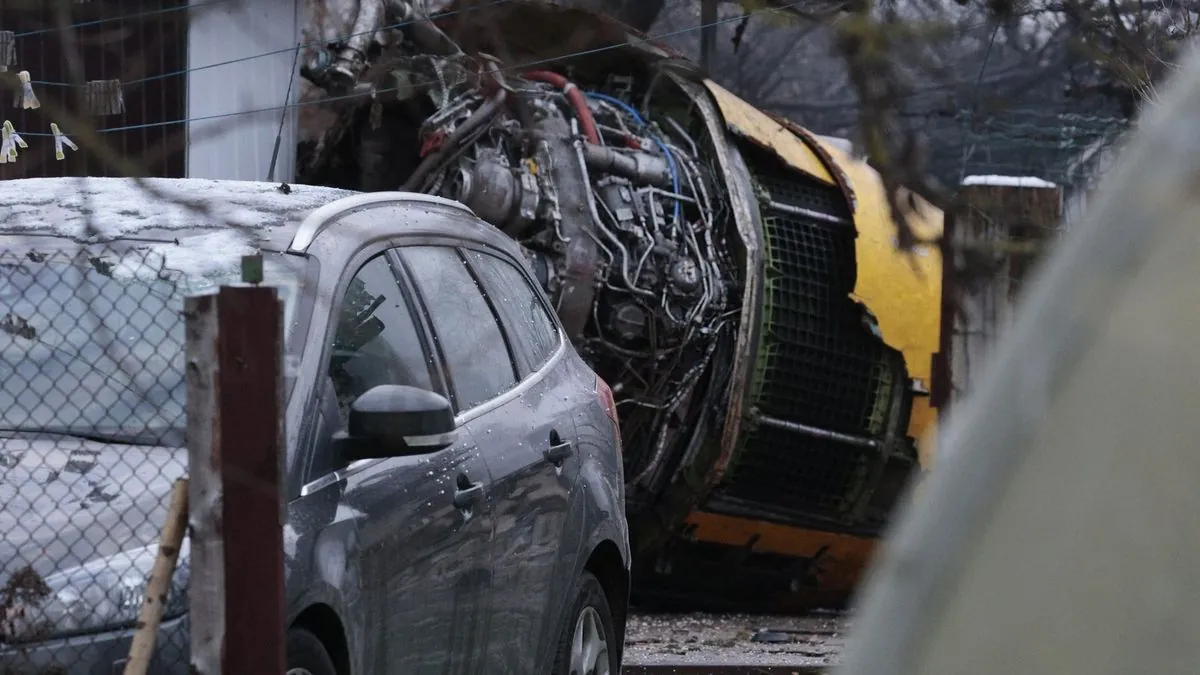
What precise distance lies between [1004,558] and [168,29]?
14.4 ft

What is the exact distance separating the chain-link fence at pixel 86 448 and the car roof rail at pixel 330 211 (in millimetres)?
319

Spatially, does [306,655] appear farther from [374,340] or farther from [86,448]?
[374,340]

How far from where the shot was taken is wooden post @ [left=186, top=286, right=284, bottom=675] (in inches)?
130

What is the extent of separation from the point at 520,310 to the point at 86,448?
1901 mm

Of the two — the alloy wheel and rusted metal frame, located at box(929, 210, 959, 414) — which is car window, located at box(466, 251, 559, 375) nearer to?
the alloy wheel

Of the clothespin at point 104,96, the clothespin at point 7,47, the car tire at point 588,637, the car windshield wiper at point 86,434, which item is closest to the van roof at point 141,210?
the clothespin at point 104,96

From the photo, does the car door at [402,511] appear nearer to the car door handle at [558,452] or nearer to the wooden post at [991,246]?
the car door handle at [558,452]

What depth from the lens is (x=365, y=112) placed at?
353 inches

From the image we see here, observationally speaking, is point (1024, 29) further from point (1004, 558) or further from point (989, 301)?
point (1004, 558)

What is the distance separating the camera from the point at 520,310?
18.1 ft

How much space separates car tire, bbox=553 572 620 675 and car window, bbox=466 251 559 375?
735mm

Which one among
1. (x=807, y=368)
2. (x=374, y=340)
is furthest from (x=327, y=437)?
(x=807, y=368)

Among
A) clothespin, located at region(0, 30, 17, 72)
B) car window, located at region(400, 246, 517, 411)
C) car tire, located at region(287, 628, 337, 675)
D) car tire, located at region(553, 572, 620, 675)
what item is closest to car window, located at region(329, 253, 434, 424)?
car window, located at region(400, 246, 517, 411)

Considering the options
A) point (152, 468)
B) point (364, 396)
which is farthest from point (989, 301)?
point (152, 468)
